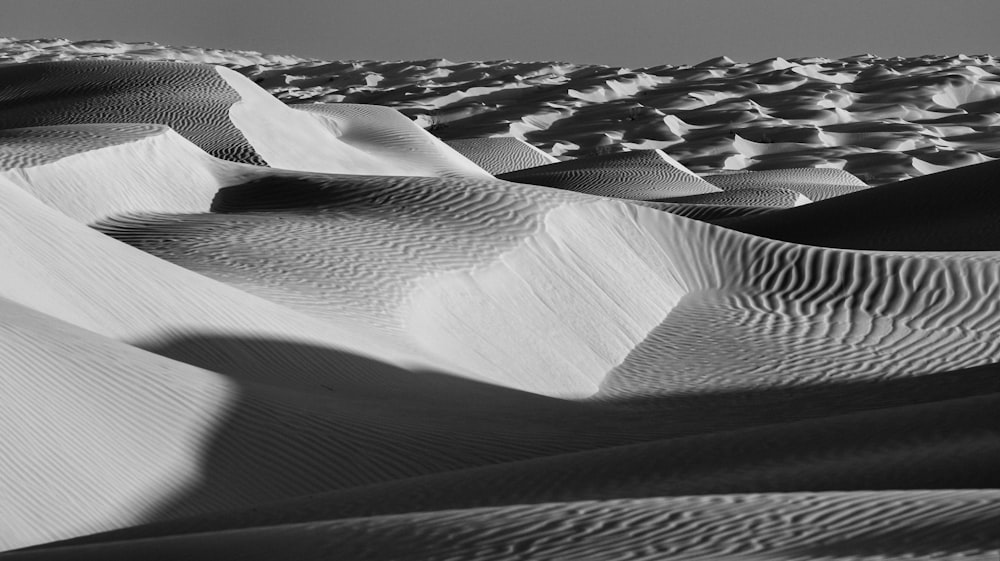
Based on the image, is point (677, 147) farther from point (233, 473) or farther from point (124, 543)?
point (124, 543)

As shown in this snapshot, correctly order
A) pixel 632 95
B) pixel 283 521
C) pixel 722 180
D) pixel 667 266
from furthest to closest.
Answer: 1. pixel 632 95
2. pixel 722 180
3. pixel 667 266
4. pixel 283 521

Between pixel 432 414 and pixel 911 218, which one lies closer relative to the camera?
pixel 432 414

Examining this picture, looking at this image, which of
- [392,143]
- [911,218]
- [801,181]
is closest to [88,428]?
[911,218]

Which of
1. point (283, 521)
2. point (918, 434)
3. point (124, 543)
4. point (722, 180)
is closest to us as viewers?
point (124, 543)

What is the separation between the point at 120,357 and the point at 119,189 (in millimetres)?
5773

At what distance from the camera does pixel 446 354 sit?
26.4 feet

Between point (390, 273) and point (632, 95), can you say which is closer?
point (390, 273)

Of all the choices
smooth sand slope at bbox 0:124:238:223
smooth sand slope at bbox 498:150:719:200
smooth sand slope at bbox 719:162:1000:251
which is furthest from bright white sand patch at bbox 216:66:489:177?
smooth sand slope at bbox 719:162:1000:251

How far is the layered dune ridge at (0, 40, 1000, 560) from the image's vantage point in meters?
3.18

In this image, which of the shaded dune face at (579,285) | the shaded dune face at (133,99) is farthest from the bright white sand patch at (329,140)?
the shaded dune face at (579,285)

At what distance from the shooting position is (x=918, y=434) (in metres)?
4.51

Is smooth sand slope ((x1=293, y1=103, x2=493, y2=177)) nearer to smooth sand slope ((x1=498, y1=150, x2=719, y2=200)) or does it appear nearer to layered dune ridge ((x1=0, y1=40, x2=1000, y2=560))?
layered dune ridge ((x1=0, y1=40, x2=1000, y2=560))

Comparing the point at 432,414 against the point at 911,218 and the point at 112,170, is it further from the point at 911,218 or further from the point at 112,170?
→ the point at 911,218

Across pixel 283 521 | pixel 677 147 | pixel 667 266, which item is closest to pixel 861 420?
pixel 283 521
